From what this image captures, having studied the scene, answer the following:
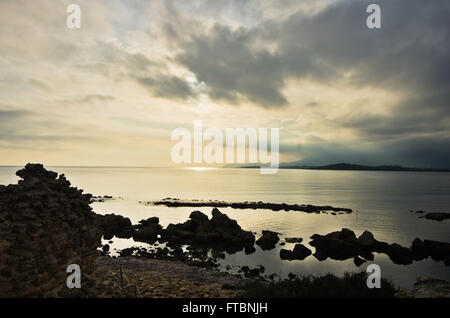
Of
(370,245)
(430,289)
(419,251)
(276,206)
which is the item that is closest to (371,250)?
(370,245)

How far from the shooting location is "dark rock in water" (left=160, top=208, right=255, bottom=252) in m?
32.7

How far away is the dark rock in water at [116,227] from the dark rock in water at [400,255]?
29412 millimetres

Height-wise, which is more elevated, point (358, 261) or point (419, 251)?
point (419, 251)

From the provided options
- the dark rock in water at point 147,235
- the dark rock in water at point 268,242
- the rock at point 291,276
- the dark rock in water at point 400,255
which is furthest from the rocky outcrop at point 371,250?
the dark rock in water at point 147,235

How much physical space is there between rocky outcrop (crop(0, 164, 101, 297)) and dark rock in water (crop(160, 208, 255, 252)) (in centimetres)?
2230

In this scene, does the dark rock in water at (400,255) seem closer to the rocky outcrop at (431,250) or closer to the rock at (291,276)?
the rocky outcrop at (431,250)

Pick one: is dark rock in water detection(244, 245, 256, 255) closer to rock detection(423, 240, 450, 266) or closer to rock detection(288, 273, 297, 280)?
rock detection(288, 273, 297, 280)

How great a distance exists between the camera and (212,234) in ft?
111

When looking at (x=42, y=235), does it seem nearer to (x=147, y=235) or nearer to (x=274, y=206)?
(x=147, y=235)

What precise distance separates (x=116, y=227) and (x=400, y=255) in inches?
1279

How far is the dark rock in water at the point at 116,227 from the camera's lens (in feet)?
120
